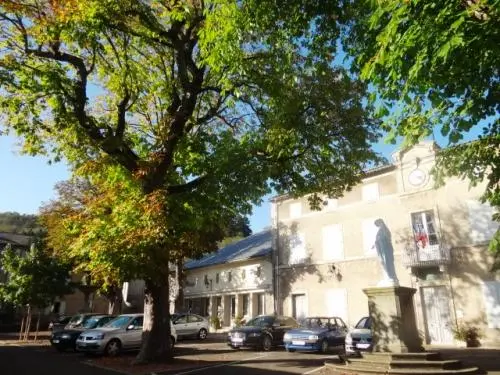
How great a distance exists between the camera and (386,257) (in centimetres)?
1251

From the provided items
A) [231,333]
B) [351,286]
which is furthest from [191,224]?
[351,286]

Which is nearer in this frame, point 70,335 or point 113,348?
point 113,348

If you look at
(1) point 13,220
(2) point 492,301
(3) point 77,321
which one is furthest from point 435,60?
(1) point 13,220

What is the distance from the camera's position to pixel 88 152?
648 inches

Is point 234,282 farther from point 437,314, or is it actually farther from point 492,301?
point 492,301

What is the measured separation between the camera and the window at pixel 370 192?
2348 centimetres

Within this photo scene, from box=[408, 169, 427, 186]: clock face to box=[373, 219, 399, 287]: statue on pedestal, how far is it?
9861mm

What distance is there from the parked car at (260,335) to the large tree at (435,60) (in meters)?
12.8

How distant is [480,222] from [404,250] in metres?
3.75

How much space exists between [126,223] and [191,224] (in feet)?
7.92

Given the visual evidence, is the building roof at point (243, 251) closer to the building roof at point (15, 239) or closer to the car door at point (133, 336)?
the car door at point (133, 336)

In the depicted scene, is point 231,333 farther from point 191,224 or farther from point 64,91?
point 64,91

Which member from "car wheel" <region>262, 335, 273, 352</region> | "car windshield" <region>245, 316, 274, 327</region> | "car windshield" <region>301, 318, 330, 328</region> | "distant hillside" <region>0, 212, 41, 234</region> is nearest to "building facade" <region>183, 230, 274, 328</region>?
"car windshield" <region>245, 316, 274, 327</region>

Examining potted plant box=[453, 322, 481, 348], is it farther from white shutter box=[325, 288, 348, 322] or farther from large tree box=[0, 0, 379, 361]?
large tree box=[0, 0, 379, 361]
